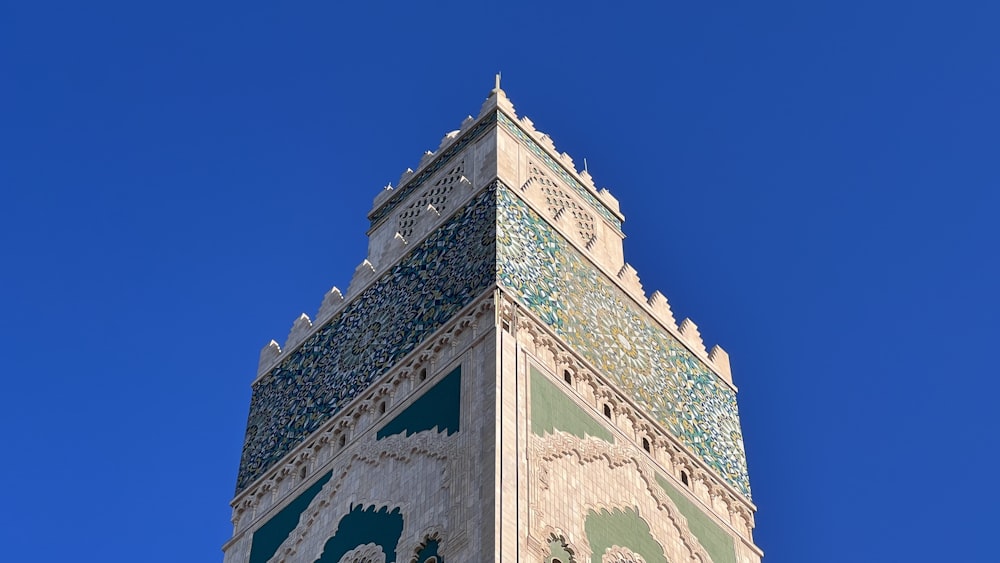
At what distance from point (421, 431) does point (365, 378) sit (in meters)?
1.33

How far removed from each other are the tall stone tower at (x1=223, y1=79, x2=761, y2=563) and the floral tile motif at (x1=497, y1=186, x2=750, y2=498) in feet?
0.08

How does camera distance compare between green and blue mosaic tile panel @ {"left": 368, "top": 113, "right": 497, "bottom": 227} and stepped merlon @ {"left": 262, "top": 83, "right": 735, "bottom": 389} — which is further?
green and blue mosaic tile panel @ {"left": 368, "top": 113, "right": 497, "bottom": 227}

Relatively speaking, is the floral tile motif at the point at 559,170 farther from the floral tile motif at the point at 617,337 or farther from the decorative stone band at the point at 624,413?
the decorative stone band at the point at 624,413

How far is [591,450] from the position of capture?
595 inches

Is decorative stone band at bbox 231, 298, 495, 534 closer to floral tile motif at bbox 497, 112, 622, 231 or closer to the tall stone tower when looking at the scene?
the tall stone tower

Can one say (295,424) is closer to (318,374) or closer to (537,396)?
(318,374)

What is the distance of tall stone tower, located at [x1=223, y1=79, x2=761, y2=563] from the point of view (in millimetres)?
14266

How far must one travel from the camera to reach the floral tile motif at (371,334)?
16000 mm

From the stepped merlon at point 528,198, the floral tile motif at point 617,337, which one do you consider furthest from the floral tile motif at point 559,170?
the floral tile motif at point 617,337

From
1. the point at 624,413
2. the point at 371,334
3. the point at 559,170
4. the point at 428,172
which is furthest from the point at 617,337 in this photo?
the point at 428,172

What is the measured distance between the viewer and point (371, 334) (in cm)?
1666

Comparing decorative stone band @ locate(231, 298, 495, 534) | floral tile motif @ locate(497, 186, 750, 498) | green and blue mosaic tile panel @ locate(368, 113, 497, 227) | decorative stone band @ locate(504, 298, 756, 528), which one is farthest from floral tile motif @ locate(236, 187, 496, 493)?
green and blue mosaic tile panel @ locate(368, 113, 497, 227)

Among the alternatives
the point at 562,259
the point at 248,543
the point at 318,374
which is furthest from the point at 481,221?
the point at 248,543

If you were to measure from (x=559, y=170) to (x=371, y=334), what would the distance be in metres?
2.83
